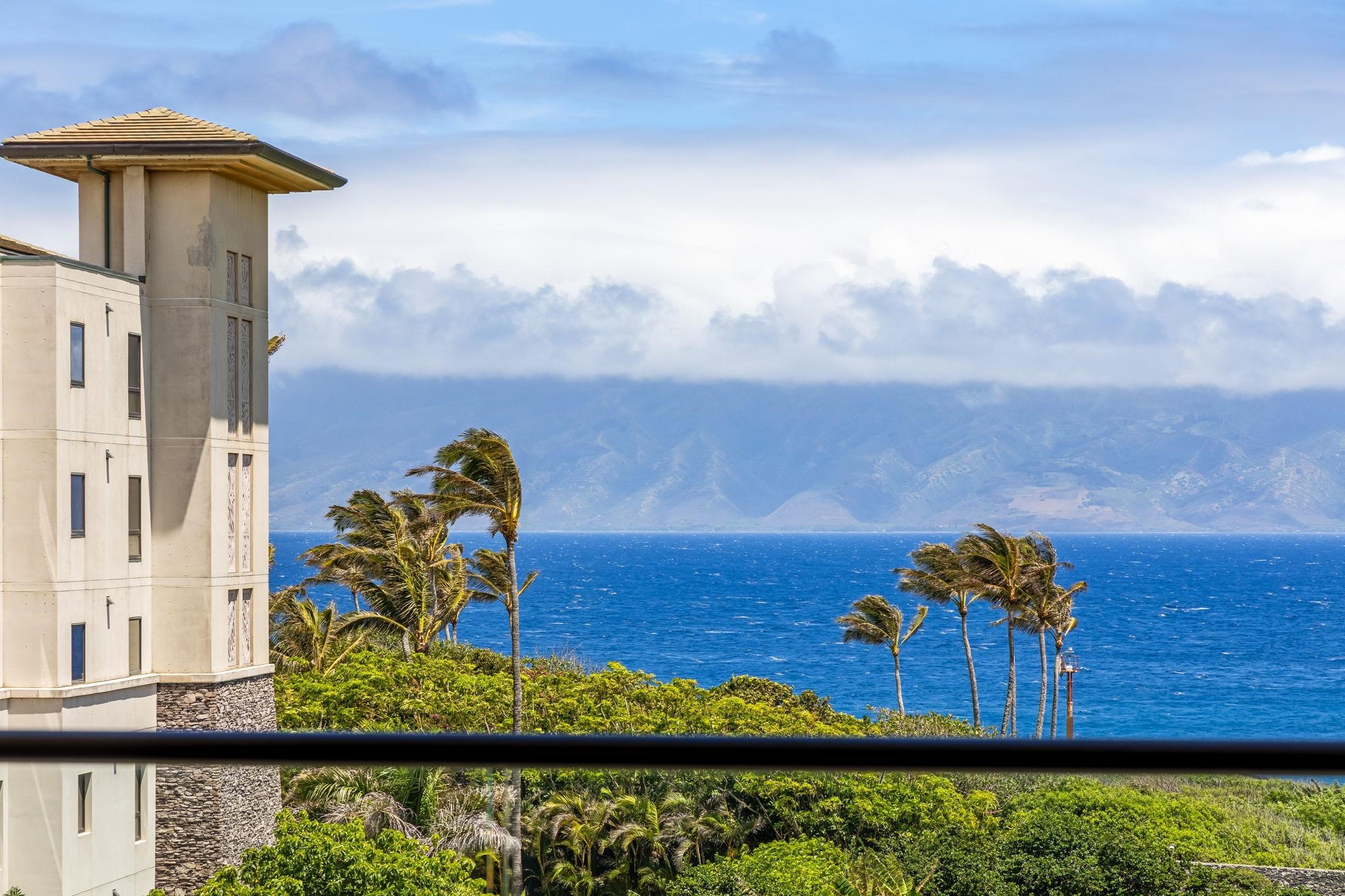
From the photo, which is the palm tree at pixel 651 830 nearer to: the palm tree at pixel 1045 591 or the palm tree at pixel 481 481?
the palm tree at pixel 481 481

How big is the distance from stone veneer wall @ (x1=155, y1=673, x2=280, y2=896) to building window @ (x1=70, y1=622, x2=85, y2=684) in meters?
1.92

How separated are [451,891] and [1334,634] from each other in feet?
343

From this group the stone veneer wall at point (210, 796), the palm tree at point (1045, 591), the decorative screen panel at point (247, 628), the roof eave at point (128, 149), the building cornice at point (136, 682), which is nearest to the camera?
the stone veneer wall at point (210, 796)

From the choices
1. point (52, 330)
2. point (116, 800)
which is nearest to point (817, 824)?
point (116, 800)

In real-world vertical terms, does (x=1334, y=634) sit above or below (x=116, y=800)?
below

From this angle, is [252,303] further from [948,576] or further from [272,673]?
[948,576]

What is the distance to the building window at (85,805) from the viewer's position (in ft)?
6.27

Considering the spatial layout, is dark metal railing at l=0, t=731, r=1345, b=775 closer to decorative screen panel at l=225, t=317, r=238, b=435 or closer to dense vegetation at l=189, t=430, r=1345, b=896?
dense vegetation at l=189, t=430, r=1345, b=896

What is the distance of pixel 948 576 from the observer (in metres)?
42.7

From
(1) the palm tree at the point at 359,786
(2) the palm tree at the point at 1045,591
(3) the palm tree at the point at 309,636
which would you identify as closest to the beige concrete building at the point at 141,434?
(3) the palm tree at the point at 309,636

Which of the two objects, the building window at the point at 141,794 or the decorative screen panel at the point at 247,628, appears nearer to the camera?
the building window at the point at 141,794

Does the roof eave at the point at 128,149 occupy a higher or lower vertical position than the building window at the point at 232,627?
higher

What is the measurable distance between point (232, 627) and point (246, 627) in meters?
0.47

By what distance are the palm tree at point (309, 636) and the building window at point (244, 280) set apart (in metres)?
10.6
